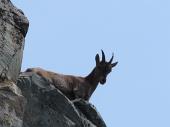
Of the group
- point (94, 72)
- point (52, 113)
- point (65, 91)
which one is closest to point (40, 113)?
point (52, 113)

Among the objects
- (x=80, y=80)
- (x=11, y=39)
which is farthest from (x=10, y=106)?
(x=80, y=80)

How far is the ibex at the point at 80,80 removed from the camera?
17.6 meters

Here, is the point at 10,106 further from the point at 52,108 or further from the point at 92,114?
the point at 92,114

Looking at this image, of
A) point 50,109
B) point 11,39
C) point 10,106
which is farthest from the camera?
point 50,109

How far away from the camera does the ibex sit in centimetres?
1762

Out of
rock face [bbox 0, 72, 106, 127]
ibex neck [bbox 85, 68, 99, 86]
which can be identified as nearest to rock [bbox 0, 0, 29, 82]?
rock face [bbox 0, 72, 106, 127]

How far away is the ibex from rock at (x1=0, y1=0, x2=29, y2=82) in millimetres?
13563

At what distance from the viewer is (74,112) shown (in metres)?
11.9

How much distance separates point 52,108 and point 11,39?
8625 mm

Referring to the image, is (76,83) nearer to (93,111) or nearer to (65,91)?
(65,91)

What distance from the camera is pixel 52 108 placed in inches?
455

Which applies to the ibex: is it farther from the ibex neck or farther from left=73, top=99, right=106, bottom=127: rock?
left=73, top=99, right=106, bottom=127: rock

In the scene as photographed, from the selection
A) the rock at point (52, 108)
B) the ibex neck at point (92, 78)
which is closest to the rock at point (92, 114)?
the rock at point (52, 108)

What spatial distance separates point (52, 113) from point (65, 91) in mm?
6275
